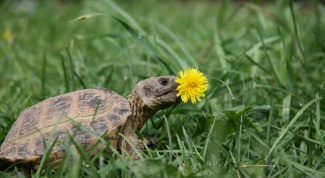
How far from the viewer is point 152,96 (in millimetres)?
2256

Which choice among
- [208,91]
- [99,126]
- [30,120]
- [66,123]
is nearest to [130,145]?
[99,126]

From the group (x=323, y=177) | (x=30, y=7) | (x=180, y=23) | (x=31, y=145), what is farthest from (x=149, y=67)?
(x=30, y=7)

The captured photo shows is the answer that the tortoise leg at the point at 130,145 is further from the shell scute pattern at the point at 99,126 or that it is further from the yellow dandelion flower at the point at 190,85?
the yellow dandelion flower at the point at 190,85

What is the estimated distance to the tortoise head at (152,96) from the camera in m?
2.24

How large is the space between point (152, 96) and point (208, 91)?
804 millimetres

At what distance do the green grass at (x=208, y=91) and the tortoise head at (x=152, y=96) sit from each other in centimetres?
9

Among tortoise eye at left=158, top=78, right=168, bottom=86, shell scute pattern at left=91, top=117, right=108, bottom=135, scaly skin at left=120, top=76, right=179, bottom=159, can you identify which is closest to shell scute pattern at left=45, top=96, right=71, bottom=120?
shell scute pattern at left=91, top=117, right=108, bottom=135

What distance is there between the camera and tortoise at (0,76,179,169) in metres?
2.05

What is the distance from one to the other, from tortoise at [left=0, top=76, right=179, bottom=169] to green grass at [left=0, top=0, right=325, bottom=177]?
90 millimetres

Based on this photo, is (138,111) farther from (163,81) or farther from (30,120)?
(30,120)

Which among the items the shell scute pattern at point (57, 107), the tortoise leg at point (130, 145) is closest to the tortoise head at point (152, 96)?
the tortoise leg at point (130, 145)

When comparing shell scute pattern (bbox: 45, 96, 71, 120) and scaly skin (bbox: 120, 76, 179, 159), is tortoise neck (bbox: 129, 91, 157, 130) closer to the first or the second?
scaly skin (bbox: 120, 76, 179, 159)

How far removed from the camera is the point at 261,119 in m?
2.80

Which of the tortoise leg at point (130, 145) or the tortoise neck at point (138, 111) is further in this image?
the tortoise neck at point (138, 111)
